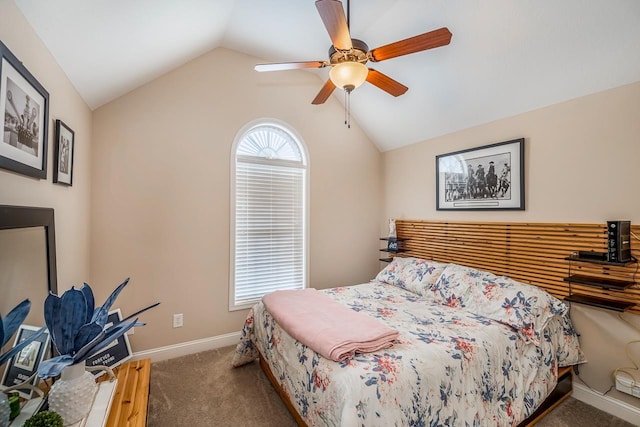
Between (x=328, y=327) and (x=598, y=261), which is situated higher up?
(x=598, y=261)

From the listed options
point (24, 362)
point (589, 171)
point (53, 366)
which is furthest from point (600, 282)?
point (24, 362)

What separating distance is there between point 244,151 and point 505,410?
122 inches

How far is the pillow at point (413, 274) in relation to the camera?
9.24 feet

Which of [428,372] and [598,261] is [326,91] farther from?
Result: [598,261]

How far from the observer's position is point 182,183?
2816 mm

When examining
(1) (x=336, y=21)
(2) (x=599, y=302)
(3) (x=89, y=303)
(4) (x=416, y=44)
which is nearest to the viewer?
(3) (x=89, y=303)

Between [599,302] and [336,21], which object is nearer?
[336,21]

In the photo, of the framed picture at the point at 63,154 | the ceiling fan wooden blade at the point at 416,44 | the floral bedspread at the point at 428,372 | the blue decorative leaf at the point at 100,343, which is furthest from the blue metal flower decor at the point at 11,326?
the ceiling fan wooden blade at the point at 416,44

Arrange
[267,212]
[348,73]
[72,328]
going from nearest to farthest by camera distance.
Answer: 1. [72,328]
2. [348,73]
3. [267,212]

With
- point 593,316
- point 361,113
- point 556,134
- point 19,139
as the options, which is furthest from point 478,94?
point 19,139

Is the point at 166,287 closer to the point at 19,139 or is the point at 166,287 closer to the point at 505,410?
the point at 19,139

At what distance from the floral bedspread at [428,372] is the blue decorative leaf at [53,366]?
111 centimetres

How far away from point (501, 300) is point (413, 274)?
2.92 feet

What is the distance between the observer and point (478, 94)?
104 inches
